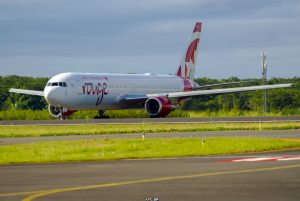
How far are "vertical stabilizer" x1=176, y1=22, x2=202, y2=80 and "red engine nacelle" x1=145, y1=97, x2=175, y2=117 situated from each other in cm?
1401

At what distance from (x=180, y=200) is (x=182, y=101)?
196ft

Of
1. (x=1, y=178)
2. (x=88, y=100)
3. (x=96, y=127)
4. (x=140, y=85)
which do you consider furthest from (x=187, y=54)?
(x=1, y=178)

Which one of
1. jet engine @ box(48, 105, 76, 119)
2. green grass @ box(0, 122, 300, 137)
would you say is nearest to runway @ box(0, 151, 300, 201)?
green grass @ box(0, 122, 300, 137)

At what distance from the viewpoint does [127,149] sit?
105 feet

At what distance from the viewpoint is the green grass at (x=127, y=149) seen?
29.4m

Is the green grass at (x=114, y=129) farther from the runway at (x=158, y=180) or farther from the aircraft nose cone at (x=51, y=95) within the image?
the runway at (x=158, y=180)

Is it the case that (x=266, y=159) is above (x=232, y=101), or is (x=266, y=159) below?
below

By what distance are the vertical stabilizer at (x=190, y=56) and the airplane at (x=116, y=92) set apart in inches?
92.1

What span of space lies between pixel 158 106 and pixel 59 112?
8.86 m

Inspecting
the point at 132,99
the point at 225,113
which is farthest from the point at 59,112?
the point at 225,113

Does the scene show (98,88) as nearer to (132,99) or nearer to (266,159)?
(132,99)

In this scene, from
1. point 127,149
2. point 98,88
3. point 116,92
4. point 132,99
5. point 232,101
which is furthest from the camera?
point 232,101

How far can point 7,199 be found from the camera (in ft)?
54.9

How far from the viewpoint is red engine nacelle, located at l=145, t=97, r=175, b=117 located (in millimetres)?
70225
